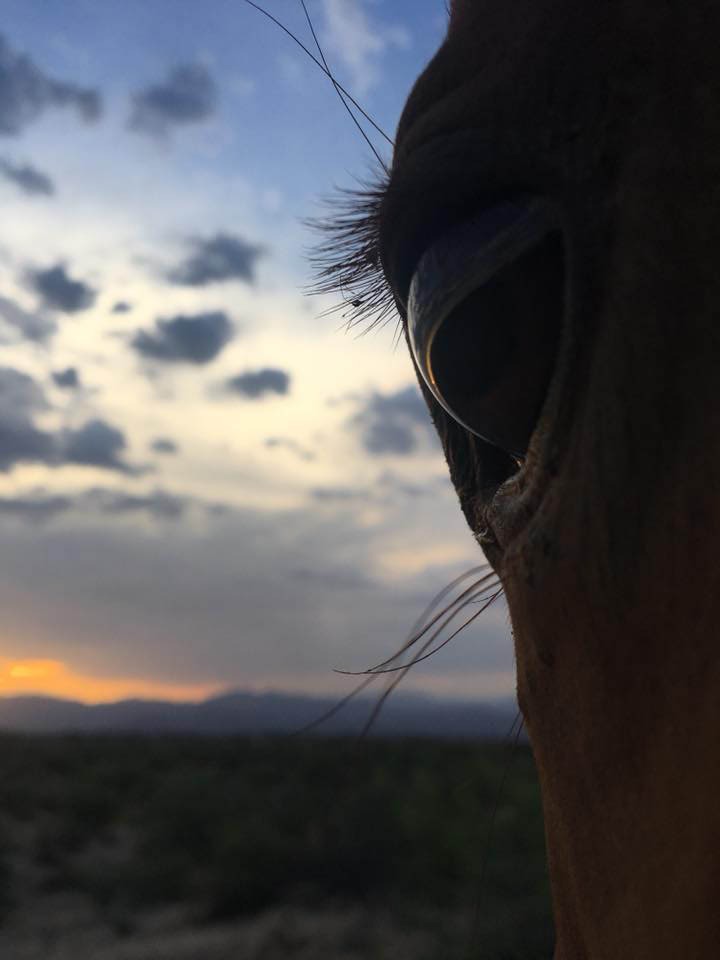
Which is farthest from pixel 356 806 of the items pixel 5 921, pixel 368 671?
pixel 368 671

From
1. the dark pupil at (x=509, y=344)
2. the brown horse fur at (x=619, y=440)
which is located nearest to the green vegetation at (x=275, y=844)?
the brown horse fur at (x=619, y=440)

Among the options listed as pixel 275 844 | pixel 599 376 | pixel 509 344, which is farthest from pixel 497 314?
pixel 275 844

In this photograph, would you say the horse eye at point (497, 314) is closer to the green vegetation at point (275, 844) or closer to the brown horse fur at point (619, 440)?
the brown horse fur at point (619, 440)

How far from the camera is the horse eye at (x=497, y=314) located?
94 cm

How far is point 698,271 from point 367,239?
84 cm

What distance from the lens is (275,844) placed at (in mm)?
14273

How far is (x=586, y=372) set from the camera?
2.90 ft

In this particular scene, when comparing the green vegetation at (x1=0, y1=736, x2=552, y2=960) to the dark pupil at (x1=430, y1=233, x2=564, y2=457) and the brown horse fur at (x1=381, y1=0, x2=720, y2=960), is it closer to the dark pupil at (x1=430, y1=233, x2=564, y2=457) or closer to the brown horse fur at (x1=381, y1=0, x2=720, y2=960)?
the brown horse fur at (x1=381, y1=0, x2=720, y2=960)

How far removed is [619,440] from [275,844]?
15.0 meters

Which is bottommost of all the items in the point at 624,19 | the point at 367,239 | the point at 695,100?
the point at 695,100

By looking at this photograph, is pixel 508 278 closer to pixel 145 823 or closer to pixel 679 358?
pixel 679 358

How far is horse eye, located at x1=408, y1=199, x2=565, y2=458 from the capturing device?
0.94 m

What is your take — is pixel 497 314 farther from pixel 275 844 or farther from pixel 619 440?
pixel 275 844

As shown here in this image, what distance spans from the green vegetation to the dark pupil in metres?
8.64
